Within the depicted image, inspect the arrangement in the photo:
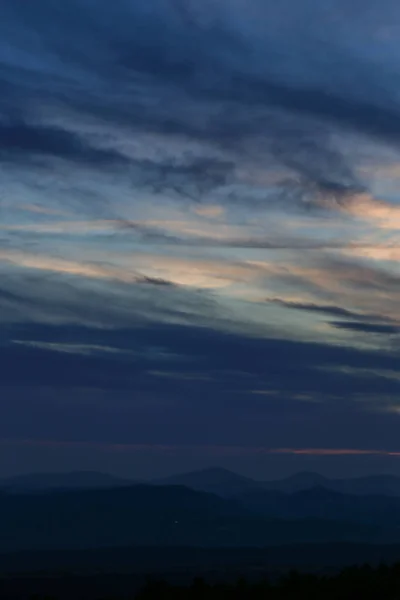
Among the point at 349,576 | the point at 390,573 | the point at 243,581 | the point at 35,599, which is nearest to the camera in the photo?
the point at 35,599

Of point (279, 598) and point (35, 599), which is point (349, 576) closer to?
point (279, 598)

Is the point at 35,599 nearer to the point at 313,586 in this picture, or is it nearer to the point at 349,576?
the point at 313,586

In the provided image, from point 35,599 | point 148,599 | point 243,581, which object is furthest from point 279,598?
point 35,599

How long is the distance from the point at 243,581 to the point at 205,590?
4.42 meters

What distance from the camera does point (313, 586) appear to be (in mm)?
103562

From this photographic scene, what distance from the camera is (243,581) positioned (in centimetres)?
10081

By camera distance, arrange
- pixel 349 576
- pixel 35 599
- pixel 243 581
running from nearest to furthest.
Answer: pixel 35 599 < pixel 243 581 < pixel 349 576

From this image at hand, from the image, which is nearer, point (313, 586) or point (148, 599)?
point (148, 599)

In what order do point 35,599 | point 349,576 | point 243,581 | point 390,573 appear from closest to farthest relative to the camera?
point 35,599, point 243,581, point 349,576, point 390,573

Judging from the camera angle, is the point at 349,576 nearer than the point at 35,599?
No

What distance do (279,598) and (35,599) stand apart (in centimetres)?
2469

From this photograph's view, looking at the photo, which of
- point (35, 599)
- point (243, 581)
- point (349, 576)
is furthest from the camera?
point (349, 576)

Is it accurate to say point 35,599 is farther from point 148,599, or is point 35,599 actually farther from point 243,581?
point 243,581

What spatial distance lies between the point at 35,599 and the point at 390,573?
46.9 m
